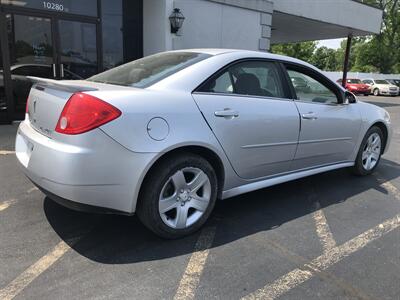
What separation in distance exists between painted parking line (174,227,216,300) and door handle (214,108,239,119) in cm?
99

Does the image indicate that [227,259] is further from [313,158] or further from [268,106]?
[313,158]

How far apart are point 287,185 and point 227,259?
1996mm

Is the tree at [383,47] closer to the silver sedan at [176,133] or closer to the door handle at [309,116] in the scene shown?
the door handle at [309,116]

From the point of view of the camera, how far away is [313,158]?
4.23 m

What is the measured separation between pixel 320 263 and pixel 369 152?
274 centimetres

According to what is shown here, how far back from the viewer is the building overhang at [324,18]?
13180mm

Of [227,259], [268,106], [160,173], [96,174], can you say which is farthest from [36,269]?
[268,106]

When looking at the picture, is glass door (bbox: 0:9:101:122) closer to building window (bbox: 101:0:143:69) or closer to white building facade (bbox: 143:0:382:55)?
building window (bbox: 101:0:143:69)

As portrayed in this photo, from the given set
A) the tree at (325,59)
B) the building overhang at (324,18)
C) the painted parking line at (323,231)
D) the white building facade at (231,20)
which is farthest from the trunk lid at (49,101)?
the tree at (325,59)

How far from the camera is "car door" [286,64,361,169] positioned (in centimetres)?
401

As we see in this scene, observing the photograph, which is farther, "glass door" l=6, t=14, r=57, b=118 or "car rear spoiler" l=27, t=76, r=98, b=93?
"glass door" l=6, t=14, r=57, b=118

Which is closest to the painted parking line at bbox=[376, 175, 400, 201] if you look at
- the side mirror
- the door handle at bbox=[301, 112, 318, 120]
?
the side mirror

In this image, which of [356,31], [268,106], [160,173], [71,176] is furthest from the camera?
[356,31]

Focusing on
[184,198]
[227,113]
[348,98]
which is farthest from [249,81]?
[348,98]
